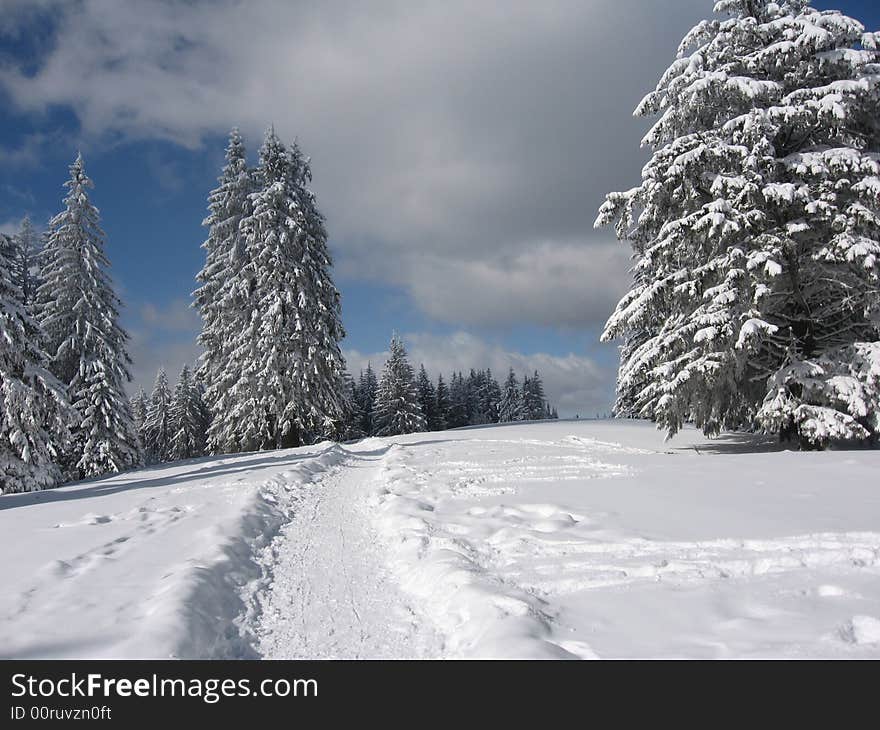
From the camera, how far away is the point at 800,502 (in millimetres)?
6426

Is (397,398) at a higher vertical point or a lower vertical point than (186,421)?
higher

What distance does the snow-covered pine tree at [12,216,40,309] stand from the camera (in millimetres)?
23375

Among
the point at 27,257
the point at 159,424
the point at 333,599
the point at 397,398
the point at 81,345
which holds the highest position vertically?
the point at 27,257

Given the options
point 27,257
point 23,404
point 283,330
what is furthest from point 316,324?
point 27,257

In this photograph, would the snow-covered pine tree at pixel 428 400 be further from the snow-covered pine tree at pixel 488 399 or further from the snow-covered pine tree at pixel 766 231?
the snow-covered pine tree at pixel 766 231

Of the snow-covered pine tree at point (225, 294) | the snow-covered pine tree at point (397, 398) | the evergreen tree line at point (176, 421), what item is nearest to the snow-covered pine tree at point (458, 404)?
the snow-covered pine tree at point (397, 398)

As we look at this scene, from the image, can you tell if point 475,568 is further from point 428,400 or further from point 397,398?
point 428,400

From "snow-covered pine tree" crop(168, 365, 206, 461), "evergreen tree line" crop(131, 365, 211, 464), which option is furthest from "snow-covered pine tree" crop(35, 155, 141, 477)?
"snow-covered pine tree" crop(168, 365, 206, 461)

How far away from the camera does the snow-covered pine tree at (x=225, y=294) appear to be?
22906 millimetres

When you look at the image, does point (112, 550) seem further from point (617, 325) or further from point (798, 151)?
point (798, 151)

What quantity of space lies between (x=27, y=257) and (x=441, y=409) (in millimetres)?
40688

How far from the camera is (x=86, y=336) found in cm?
1964
